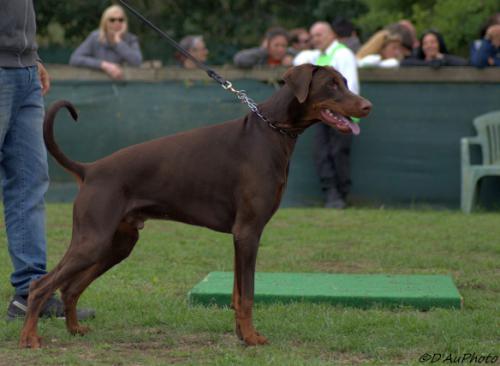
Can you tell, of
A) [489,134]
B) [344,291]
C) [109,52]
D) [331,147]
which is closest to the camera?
[344,291]

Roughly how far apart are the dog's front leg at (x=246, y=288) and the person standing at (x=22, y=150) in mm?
1174

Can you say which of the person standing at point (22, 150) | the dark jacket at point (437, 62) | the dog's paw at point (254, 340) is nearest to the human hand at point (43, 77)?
the person standing at point (22, 150)

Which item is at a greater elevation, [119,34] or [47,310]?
[119,34]

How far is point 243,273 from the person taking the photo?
543 cm

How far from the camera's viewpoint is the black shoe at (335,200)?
11672mm

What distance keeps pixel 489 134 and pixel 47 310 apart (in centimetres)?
674

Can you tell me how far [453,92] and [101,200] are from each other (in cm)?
714

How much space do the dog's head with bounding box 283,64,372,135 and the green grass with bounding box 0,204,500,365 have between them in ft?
3.95

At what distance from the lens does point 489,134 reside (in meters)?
11.5

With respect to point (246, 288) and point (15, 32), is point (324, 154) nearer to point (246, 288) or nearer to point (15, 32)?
point (15, 32)

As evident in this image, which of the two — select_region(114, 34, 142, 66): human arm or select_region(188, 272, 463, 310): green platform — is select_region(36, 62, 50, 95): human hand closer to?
select_region(188, 272, 463, 310): green platform

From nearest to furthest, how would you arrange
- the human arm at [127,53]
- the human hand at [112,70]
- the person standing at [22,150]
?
the person standing at [22,150], the human hand at [112,70], the human arm at [127,53]

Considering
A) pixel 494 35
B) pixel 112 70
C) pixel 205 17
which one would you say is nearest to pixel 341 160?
pixel 494 35

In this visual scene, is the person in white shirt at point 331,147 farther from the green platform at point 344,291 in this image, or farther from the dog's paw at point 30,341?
the dog's paw at point 30,341
